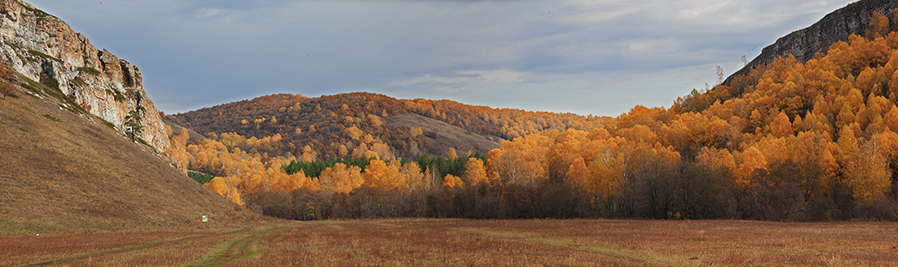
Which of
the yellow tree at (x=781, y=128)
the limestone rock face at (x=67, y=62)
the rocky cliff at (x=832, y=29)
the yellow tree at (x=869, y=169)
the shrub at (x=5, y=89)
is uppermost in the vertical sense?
the rocky cliff at (x=832, y=29)

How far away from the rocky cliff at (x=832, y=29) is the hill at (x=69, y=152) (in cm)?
19958

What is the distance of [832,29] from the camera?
536 ft

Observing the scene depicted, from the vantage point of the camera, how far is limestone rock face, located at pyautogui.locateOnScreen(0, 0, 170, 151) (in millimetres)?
91812

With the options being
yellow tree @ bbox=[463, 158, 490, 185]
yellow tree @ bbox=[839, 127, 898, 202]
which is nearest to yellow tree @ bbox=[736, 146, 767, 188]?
yellow tree @ bbox=[839, 127, 898, 202]

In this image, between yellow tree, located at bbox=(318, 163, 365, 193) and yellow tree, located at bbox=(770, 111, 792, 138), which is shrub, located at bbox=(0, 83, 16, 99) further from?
yellow tree, located at bbox=(770, 111, 792, 138)

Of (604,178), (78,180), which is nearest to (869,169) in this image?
(604,178)

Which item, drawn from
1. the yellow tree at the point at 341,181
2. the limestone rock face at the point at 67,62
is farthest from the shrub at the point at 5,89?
the yellow tree at the point at 341,181

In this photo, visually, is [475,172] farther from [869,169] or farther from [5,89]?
[5,89]

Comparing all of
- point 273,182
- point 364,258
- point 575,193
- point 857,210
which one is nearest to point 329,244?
point 364,258

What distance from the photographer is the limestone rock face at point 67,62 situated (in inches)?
3615

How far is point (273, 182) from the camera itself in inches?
5969

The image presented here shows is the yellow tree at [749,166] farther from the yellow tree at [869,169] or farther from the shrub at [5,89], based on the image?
the shrub at [5,89]

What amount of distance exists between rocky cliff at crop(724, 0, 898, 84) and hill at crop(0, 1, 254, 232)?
200m

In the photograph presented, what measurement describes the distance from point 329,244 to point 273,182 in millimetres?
128527
